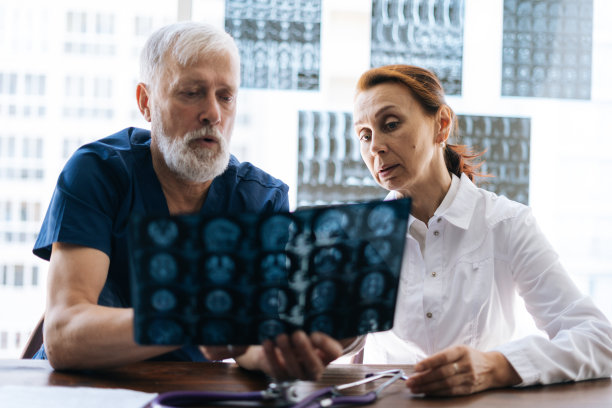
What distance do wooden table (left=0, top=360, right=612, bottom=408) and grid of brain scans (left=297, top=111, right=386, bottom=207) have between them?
1278 millimetres

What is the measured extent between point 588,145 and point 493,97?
0.48 m

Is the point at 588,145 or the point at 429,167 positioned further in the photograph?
the point at 588,145

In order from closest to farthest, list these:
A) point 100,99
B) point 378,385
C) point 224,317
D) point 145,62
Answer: point 224,317 → point 378,385 → point 145,62 → point 100,99

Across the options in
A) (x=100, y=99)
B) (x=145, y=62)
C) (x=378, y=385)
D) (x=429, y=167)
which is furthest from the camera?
(x=100, y=99)

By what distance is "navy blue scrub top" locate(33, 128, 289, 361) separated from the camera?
120 cm

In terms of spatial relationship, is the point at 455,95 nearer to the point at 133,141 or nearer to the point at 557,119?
the point at 557,119

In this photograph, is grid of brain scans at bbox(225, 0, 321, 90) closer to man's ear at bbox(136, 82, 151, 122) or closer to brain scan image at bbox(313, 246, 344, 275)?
man's ear at bbox(136, 82, 151, 122)

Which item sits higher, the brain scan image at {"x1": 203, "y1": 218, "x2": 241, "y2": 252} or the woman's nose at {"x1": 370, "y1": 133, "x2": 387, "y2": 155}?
the woman's nose at {"x1": 370, "y1": 133, "x2": 387, "y2": 155}

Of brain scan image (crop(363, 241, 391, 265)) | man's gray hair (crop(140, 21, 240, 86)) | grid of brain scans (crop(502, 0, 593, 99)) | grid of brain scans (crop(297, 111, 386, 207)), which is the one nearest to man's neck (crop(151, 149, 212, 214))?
man's gray hair (crop(140, 21, 240, 86))

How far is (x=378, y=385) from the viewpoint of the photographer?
965mm

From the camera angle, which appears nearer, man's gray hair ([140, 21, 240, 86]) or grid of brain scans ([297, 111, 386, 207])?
man's gray hair ([140, 21, 240, 86])

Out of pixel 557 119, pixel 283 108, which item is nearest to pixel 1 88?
pixel 283 108

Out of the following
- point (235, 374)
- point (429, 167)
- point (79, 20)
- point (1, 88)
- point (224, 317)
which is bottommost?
point (235, 374)

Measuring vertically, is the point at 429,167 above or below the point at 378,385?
above
